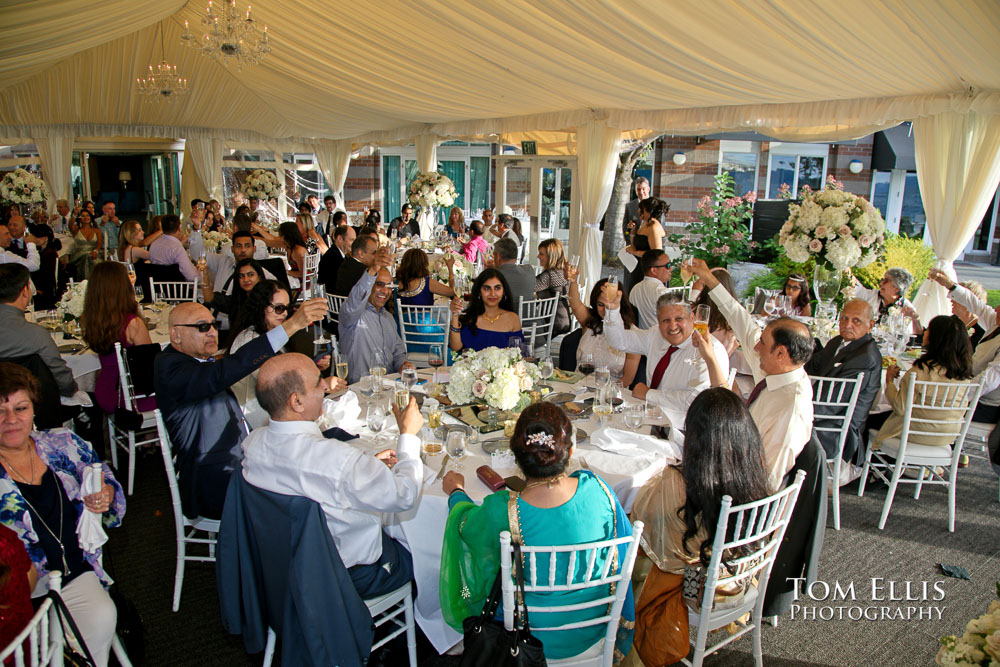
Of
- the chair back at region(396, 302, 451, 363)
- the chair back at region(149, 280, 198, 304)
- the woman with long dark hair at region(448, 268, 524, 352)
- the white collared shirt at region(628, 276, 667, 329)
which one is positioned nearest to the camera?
the woman with long dark hair at region(448, 268, 524, 352)

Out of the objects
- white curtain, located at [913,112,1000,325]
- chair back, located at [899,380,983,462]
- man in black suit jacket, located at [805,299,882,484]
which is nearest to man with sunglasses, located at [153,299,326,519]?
man in black suit jacket, located at [805,299,882,484]

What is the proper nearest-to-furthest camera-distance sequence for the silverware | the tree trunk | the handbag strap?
the handbag strap < the silverware < the tree trunk

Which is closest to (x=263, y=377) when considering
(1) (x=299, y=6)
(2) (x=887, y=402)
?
(2) (x=887, y=402)

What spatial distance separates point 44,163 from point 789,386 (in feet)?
47.1

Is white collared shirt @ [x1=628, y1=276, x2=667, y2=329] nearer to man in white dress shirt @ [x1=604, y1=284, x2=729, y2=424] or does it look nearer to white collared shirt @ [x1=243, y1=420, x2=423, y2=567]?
man in white dress shirt @ [x1=604, y1=284, x2=729, y2=424]

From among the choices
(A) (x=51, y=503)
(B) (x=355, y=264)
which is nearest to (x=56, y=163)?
(B) (x=355, y=264)

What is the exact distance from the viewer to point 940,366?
4105mm

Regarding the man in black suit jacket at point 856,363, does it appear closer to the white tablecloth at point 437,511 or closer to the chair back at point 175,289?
the white tablecloth at point 437,511

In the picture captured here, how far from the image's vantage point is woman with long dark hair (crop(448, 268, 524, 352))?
15.4 feet

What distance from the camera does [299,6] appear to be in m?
6.19

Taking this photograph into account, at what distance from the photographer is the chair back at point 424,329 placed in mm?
5547

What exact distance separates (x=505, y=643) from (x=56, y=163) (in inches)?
559

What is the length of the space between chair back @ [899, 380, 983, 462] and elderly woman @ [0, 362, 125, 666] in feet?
14.0

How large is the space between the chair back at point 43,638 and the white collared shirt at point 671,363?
2.56 meters
